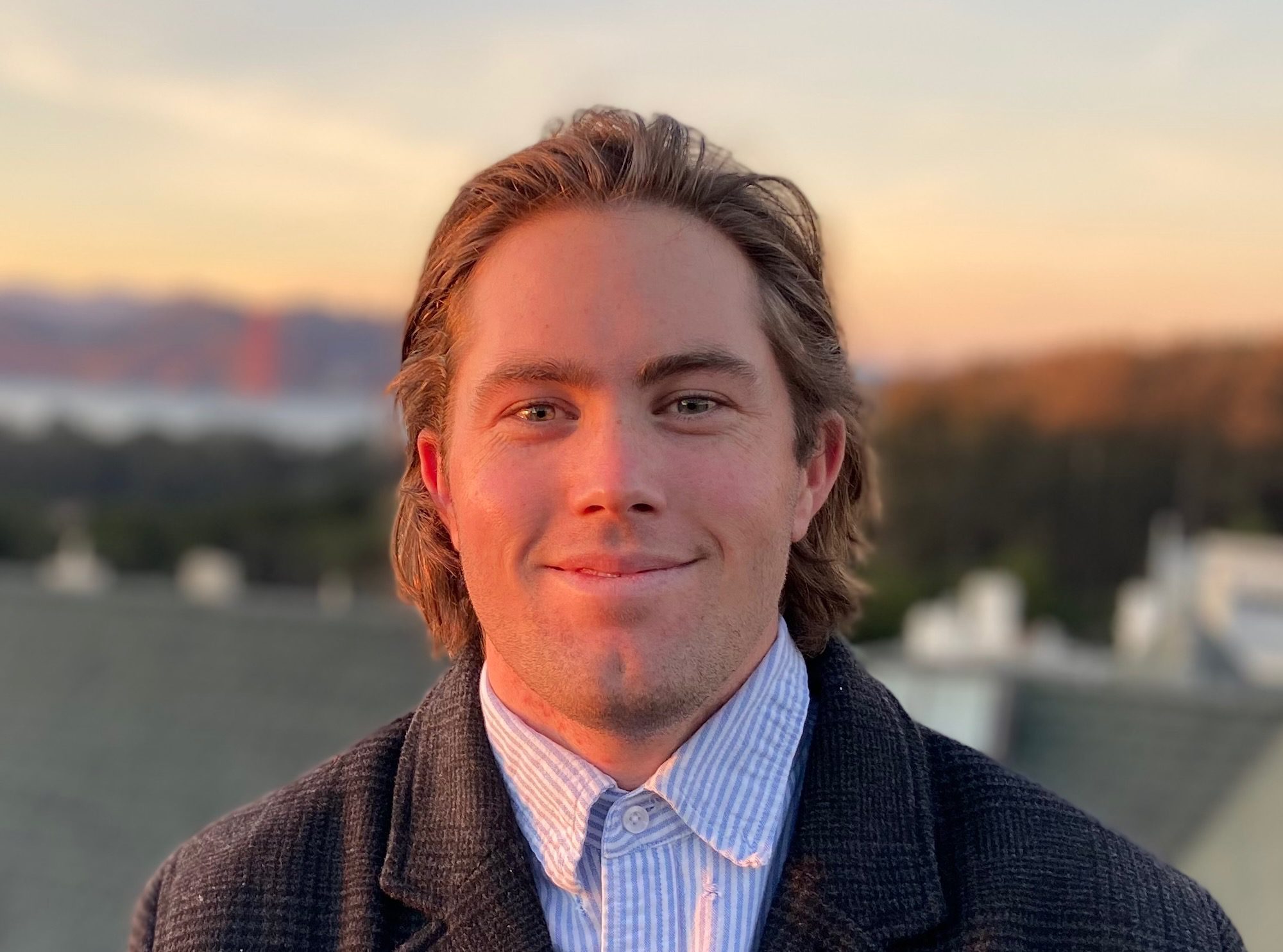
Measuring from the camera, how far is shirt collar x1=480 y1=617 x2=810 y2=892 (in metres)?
1.81

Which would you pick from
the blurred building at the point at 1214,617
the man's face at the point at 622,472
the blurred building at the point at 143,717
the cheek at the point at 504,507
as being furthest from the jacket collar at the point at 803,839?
the blurred building at the point at 1214,617

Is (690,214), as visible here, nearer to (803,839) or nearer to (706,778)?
(706,778)

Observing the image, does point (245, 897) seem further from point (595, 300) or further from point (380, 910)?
point (595, 300)

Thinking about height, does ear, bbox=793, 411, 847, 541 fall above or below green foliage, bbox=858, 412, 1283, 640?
above

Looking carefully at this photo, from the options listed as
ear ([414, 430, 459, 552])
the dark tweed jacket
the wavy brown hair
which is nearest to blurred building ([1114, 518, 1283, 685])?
the wavy brown hair

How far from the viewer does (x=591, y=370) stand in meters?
1.75

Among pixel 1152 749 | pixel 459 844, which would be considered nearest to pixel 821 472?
pixel 459 844

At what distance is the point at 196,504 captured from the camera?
41500 mm

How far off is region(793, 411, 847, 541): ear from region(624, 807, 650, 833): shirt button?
1.55 ft

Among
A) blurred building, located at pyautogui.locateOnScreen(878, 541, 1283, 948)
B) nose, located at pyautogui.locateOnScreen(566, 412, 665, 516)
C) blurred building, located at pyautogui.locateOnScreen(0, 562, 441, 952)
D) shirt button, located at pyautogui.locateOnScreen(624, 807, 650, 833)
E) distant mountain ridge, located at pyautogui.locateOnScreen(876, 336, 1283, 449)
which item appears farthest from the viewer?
distant mountain ridge, located at pyautogui.locateOnScreen(876, 336, 1283, 449)

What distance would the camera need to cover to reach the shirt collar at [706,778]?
1.81 m

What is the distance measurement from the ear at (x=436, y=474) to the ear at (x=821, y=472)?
526 mm

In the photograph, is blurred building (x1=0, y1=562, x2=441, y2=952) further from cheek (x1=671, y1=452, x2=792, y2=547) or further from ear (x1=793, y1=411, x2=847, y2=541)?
cheek (x1=671, y1=452, x2=792, y2=547)

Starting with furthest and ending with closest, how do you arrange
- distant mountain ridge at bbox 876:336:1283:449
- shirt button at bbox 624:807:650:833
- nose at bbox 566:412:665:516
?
distant mountain ridge at bbox 876:336:1283:449, shirt button at bbox 624:807:650:833, nose at bbox 566:412:665:516
